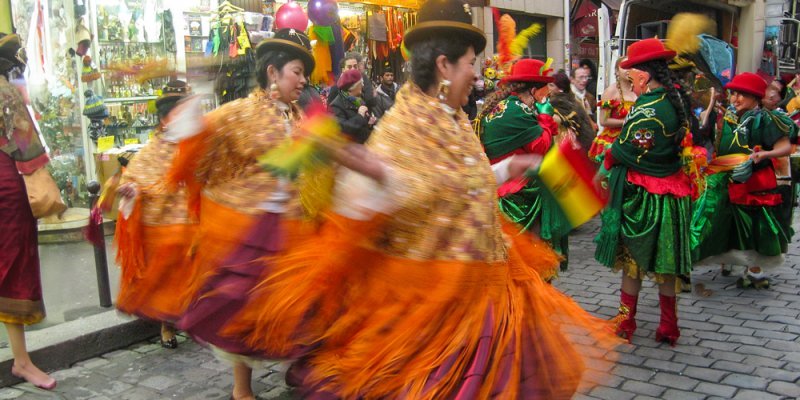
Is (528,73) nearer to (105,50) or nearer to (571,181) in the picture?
(571,181)

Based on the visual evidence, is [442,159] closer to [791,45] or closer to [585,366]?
[585,366]

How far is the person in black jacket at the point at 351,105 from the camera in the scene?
26.4 feet

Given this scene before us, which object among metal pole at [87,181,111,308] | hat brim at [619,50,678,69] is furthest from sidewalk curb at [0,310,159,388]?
hat brim at [619,50,678,69]

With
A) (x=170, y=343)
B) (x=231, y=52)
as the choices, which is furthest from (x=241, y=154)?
(x=231, y=52)

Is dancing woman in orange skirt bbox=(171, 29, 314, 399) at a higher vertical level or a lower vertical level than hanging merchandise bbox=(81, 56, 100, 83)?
lower

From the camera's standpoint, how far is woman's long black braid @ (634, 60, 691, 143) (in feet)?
15.4

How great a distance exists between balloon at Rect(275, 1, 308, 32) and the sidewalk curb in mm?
4821

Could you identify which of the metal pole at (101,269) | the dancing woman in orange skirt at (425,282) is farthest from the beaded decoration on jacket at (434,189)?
the metal pole at (101,269)

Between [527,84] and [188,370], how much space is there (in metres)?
3.13

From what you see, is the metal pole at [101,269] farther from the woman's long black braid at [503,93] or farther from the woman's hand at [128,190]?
the woman's long black braid at [503,93]

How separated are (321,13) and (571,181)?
23.2ft

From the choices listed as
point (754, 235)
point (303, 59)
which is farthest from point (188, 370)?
point (754, 235)

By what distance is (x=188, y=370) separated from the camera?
15.5ft

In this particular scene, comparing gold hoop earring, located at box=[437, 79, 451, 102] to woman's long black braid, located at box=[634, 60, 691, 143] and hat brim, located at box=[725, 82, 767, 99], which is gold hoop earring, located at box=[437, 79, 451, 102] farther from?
hat brim, located at box=[725, 82, 767, 99]
